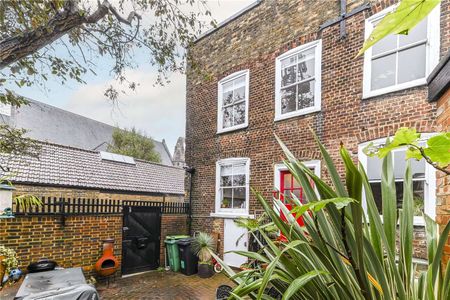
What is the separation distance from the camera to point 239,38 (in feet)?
26.9

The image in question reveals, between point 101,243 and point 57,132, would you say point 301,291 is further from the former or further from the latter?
point 57,132

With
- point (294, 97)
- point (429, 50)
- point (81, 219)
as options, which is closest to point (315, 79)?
point (294, 97)

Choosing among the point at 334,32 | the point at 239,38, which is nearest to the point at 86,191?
the point at 239,38

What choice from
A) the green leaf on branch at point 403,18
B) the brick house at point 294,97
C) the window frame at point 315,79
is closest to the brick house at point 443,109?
the green leaf on branch at point 403,18

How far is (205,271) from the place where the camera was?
691 cm

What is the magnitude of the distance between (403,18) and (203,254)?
7349 mm

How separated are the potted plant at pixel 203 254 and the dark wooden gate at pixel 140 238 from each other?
131 centimetres

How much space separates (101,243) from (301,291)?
6.26 meters

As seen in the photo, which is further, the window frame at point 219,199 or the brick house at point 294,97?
the window frame at point 219,199

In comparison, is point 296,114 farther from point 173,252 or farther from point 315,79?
point 173,252

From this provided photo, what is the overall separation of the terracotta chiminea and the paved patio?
1.11 ft

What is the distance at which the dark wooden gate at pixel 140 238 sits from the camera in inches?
279

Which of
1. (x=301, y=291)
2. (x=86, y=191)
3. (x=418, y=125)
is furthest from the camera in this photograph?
(x=86, y=191)

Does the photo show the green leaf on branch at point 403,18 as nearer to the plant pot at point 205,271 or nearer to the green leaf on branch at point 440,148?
the green leaf on branch at point 440,148
